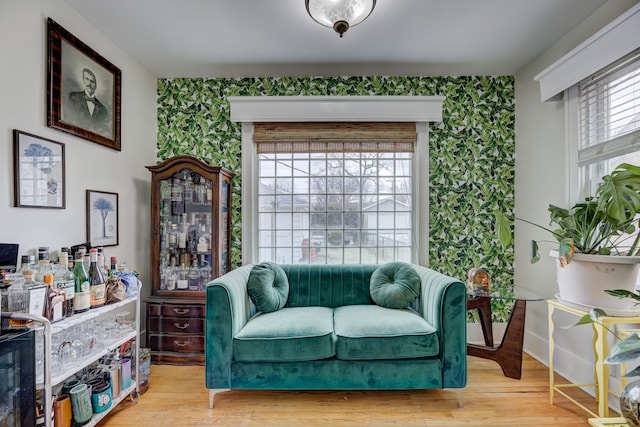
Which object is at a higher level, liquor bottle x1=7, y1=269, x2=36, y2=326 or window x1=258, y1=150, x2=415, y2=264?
window x1=258, y1=150, x2=415, y2=264

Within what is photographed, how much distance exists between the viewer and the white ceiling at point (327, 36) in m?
2.13

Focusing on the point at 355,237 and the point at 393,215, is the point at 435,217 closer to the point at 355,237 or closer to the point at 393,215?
the point at 393,215

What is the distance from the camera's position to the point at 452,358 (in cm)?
204

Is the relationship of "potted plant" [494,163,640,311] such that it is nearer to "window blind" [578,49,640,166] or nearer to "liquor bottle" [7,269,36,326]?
"window blind" [578,49,640,166]

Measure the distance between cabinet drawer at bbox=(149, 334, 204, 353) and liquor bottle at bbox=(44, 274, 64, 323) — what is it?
46.6 inches

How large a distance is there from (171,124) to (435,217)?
2.81 metres

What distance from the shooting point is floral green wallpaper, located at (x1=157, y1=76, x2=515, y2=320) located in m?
3.11

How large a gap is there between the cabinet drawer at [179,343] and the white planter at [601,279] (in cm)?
267

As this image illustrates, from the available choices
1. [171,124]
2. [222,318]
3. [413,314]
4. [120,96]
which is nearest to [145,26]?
[120,96]

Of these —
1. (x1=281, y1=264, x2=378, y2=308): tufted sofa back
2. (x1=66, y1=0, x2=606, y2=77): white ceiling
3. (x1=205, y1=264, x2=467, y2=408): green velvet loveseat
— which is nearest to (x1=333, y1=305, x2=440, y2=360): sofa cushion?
(x1=205, y1=264, x2=467, y2=408): green velvet loveseat

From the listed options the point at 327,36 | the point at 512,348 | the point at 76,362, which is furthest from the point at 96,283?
the point at 512,348

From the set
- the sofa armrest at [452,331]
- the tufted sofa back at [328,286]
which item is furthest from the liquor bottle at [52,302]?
the sofa armrest at [452,331]

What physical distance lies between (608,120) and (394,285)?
73.7 inches

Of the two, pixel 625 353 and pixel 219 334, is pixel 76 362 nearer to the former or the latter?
pixel 219 334
